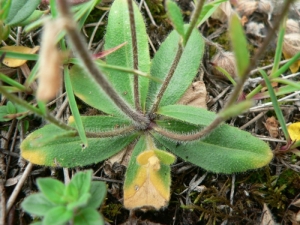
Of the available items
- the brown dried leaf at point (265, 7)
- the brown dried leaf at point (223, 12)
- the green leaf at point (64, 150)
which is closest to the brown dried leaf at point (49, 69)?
the green leaf at point (64, 150)

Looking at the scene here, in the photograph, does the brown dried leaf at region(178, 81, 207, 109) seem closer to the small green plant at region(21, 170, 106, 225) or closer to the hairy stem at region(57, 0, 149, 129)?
the hairy stem at region(57, 0, 149, 129)

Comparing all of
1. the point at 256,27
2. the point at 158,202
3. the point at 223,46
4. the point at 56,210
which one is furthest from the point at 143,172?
the point at 256,27

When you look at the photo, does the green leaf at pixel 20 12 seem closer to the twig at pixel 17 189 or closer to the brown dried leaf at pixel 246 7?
the twig at pixel 17 189

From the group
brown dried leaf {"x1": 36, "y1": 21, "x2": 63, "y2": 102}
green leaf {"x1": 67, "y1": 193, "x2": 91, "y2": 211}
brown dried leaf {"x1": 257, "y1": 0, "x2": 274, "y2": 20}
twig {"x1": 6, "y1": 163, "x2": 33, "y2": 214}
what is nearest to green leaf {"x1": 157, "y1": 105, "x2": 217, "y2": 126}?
green leaf {"x1": 67, "y1": 193, "x2": 91, "y2": 211}

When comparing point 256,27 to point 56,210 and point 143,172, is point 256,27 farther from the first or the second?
point 56,210

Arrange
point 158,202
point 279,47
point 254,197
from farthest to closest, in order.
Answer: point 254,197, point 158,202, point 279,47
